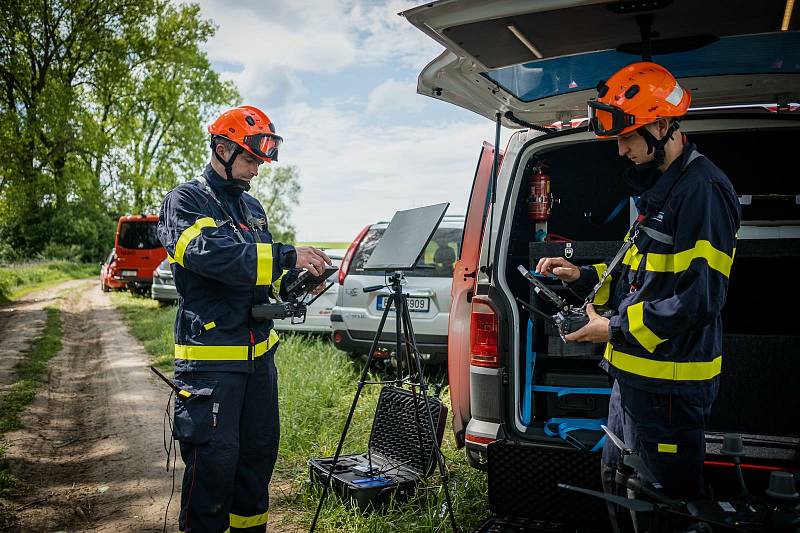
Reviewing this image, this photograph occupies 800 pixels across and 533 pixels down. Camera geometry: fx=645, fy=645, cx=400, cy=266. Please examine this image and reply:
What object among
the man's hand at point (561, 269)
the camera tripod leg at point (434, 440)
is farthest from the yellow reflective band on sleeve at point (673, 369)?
the camera tripod leg at point (434, 440)

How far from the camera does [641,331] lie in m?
2.36

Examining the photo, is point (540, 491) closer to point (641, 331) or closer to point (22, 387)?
point (641, 331)

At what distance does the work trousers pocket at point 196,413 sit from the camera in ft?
10.1

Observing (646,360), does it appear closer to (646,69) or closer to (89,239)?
(646,69)

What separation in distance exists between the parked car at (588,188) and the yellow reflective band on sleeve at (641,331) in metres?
0.88

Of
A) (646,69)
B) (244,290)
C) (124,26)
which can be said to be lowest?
(244,290)

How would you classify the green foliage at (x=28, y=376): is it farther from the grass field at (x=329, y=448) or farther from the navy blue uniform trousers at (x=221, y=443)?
the navy blue uniform trousers at (x=221, y=443)

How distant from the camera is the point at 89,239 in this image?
34156mm

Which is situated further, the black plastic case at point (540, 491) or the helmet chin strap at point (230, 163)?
the helmet chin strap at point (230, 163)

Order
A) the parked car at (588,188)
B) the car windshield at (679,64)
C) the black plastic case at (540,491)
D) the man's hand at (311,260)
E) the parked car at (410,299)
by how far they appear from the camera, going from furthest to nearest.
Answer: the parked car at (410,299) → the man's hand at (311,260) → the black plastic case at (540,491) → the car windshield at (679,64) → the parked car at (588,188)

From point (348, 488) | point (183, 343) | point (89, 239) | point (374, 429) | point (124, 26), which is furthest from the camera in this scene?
point (89, 239)

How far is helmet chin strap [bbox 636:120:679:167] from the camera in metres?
2.48

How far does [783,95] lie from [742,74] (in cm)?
36

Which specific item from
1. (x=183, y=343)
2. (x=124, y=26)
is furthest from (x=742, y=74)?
(x=124, y=26)
